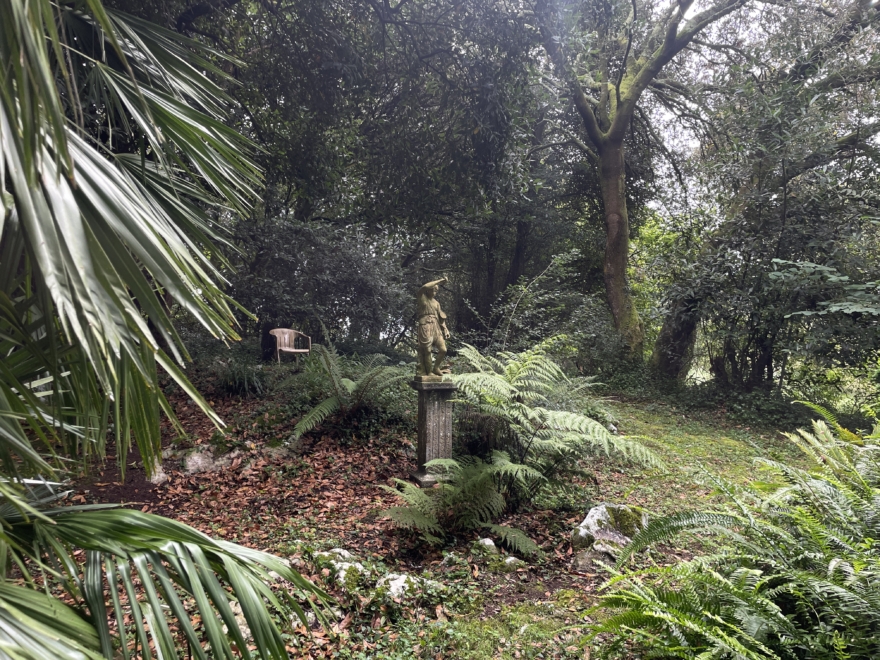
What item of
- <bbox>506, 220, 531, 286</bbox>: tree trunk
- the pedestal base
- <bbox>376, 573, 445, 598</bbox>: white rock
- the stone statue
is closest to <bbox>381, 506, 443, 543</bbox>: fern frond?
<bbox>376, 573, 445, 598</bbox>: white rock

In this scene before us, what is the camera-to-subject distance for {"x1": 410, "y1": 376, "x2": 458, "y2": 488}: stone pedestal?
4500 millimetres

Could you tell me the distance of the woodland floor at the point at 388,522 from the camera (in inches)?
96.7

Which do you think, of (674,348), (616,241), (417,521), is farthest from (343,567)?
(616,241)

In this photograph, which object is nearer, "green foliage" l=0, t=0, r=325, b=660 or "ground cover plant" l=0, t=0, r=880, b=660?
"green foliage" l=0, t=0, r=325, b=660

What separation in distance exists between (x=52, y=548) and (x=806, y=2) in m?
11.3

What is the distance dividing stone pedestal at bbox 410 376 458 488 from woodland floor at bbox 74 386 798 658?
19.0 inches

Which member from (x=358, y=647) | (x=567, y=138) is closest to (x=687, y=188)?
(x=567, y=138)

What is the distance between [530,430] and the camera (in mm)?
3900

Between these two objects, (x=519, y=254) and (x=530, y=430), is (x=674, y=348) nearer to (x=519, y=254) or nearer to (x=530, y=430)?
(x=519, y=254)

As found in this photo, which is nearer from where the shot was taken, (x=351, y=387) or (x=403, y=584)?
(x=403, y=584)

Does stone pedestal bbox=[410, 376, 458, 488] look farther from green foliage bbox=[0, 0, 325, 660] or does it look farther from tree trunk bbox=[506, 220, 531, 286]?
tree trunk bbox=[506, 220, 531, 286]

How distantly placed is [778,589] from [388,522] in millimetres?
2663

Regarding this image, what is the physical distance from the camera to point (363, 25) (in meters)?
5.64

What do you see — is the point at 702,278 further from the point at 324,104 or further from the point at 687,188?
the point at 324,104
